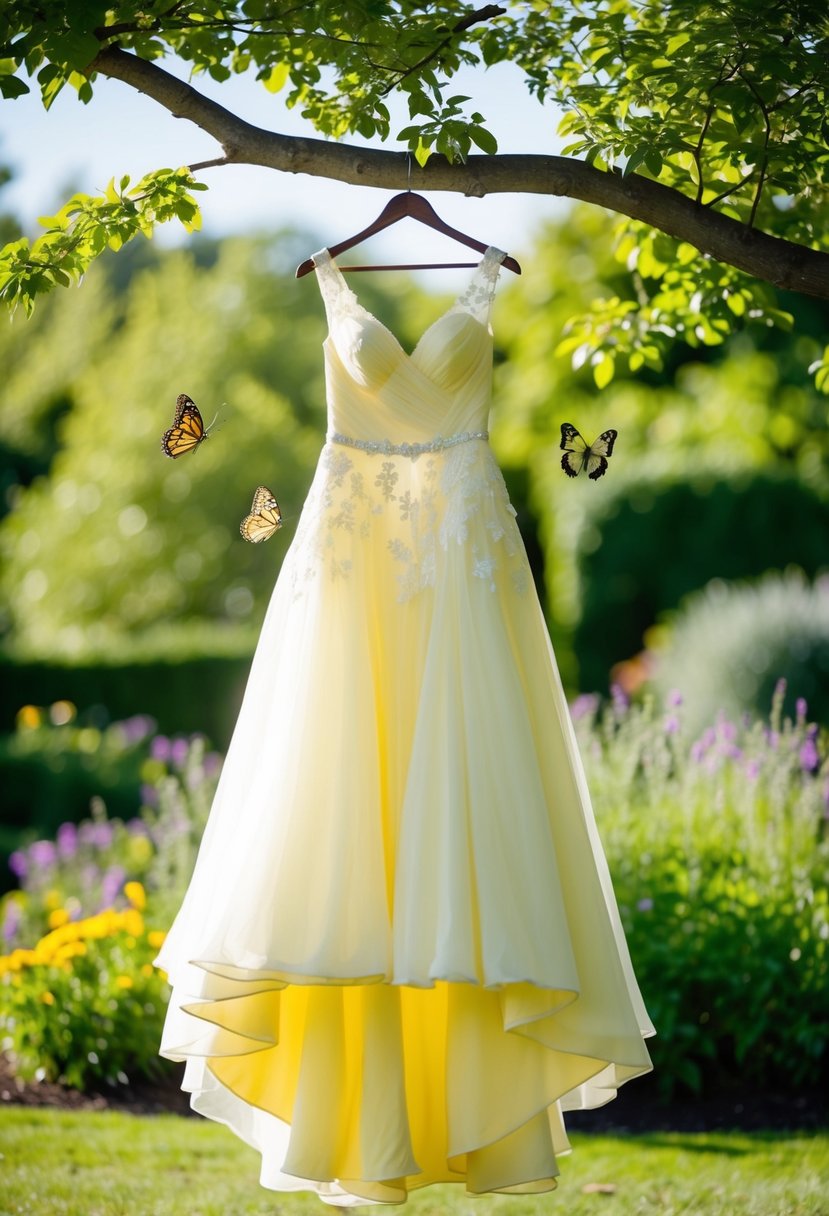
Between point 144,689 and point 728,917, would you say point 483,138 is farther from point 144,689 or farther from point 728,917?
point 144,689

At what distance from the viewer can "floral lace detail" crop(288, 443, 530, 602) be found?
102 inches

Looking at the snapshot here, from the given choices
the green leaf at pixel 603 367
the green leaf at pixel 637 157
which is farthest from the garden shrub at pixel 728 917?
the green leaf at pixel 637 157

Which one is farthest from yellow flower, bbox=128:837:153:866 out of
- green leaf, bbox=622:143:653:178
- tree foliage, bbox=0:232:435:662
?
tree foliage, bbox=0:232:435:662

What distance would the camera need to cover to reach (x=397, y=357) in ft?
8.77

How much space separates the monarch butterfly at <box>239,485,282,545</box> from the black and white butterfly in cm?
70

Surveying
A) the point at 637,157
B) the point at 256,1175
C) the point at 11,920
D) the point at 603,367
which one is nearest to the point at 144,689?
the point at 11,920

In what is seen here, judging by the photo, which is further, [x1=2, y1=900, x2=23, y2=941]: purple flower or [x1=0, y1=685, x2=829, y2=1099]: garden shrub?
[x1=2, y1=900, x2=23, y2=941]: purple flower

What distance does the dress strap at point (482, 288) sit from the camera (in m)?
2.70

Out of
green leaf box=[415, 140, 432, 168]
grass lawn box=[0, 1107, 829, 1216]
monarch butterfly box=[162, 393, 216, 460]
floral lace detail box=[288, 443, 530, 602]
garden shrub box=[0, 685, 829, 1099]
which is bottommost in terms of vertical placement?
grass lawn box=[0, 1107, 829, 1216]

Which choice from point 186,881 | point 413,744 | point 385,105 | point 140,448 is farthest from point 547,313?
point 413,744

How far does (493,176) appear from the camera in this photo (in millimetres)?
2807

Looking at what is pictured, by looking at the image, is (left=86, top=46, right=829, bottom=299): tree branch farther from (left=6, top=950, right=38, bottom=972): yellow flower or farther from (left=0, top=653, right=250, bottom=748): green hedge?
(left=0, top=653, right=250, bottom=748): green hedge

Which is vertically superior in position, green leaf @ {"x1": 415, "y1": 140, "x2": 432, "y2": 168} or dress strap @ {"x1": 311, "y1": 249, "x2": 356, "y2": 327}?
green leaf @ {"x1": 415, "y1": 140, "x2": 432, "y2": 168}

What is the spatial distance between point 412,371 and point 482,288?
0.84 feet
